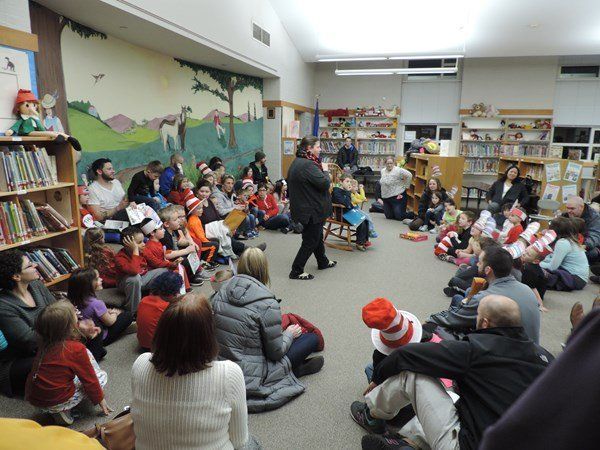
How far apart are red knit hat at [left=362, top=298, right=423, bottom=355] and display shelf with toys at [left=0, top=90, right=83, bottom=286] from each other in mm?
2678

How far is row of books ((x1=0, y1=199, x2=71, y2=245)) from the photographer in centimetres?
303

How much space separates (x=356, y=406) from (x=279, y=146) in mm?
8297

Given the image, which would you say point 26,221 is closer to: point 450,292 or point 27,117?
point 27,117

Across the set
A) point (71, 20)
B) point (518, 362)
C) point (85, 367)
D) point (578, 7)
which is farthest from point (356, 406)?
point (578, 7)

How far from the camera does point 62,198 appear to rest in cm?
364

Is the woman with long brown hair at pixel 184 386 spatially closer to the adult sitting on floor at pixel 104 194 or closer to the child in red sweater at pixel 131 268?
the child in red sweater at pixel 131 268

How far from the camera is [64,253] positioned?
3.56 m

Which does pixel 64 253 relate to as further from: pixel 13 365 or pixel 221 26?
pixel 221 26

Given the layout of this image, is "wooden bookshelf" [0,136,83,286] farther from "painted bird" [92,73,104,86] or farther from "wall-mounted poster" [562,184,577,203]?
"wall-mounted poster" [562,184,577,203]

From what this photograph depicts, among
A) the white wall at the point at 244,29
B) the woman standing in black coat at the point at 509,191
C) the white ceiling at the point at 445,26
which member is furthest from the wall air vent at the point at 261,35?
the woman standing in black coat at the point at 509,191

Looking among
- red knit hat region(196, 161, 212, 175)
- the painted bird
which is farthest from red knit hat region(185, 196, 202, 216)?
the painted bird

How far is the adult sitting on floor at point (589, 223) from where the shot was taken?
17.2ft

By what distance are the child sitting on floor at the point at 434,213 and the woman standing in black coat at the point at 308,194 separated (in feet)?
11.2

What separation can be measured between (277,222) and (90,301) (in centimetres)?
455
